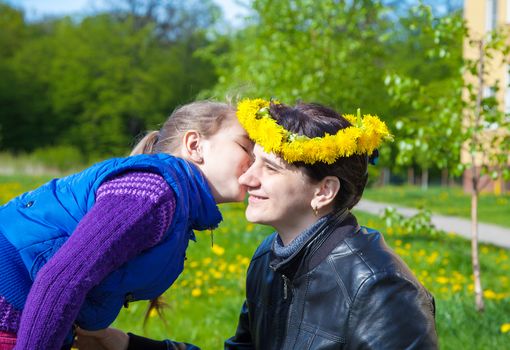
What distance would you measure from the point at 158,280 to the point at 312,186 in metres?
0.56

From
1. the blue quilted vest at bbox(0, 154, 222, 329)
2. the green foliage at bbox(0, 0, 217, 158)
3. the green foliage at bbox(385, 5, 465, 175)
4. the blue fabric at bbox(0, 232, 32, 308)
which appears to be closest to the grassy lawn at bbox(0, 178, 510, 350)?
the blue quilted vest at bbox(0, 154, 222, 329)

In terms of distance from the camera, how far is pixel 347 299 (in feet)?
6.66

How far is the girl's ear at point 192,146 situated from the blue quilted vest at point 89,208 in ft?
0.45

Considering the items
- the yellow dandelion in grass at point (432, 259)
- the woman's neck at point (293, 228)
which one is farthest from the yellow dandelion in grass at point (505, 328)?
the yellow dandelion in grass at point (432, 259)

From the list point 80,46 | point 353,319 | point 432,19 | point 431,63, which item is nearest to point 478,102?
point 432,19

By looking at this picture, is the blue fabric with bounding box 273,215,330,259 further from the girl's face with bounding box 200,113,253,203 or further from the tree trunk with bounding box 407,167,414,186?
the tree trunk with bounding box 407,167,414,186

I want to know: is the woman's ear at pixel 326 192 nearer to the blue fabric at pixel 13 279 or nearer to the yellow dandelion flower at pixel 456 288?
the blue fabric at pixel 13 279

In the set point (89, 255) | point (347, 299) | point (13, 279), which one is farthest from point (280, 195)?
point (13, 279)

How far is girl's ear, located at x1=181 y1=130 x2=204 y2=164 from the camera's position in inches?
96.0

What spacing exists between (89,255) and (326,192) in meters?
0.75

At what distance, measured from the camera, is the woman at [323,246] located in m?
1.99

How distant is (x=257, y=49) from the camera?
12.2 meters

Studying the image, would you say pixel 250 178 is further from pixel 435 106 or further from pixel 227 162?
pixel 435 106

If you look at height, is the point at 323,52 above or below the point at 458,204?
above
